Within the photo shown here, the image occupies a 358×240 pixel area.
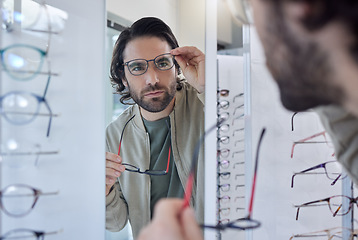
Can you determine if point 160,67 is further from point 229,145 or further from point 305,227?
point 305,227

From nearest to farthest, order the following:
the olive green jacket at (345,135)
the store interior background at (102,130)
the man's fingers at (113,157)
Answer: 1. the olive green jacket at (345,135)
2. the store interior background at (102,130)
3. the man's fingers at (113,157)

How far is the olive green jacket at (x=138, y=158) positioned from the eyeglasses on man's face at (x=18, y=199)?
0.19 m

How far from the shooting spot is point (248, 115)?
1006mm

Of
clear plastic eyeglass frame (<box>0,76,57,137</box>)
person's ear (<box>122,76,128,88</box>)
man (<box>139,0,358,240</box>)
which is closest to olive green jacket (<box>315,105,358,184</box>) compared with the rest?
man (<box>139,0,358,240</box>)

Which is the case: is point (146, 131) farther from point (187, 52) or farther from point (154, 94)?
point (187, 52)

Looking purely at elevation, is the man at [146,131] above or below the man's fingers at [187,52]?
below

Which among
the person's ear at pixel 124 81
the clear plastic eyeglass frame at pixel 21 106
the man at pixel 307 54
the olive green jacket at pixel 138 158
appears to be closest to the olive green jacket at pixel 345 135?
the man at pixel 307 54

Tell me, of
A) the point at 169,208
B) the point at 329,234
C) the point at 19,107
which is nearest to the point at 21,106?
the point at 19,107

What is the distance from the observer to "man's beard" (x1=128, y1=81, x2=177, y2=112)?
91cm

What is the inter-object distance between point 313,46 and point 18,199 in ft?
2.07

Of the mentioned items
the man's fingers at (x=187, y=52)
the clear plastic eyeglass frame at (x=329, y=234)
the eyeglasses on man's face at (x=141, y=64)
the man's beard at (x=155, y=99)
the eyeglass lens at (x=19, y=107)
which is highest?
the man's fingers at (x=187, y=52)

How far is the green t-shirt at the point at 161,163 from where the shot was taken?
0.91 m

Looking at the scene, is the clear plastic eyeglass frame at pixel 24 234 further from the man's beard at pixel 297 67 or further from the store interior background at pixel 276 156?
the man's beard at pixel 297 67

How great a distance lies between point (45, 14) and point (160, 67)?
291 mm
